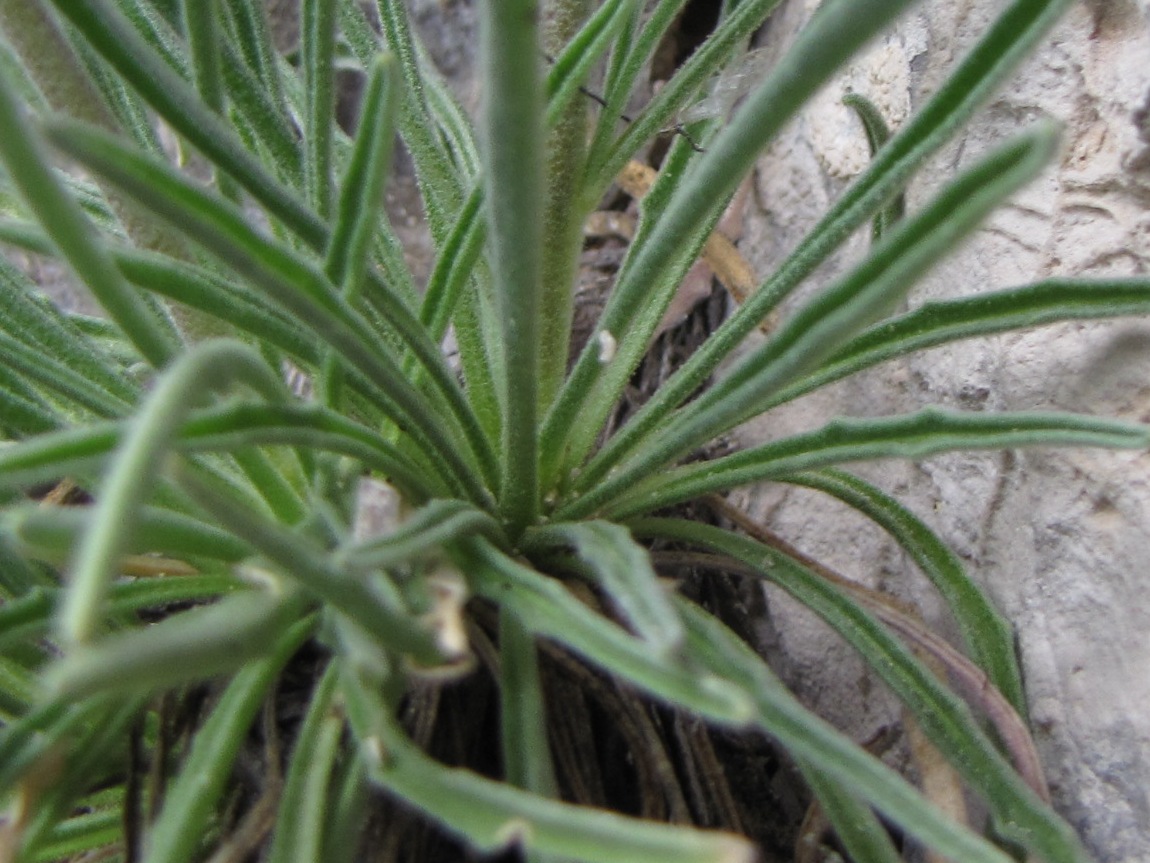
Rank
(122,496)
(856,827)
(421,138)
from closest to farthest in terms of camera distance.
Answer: (122,496)
(856,827)
(421,138)

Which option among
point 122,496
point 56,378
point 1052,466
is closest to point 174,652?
point 122,496

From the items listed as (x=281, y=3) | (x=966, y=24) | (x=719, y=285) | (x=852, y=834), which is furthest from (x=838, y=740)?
(x=281, y=3)

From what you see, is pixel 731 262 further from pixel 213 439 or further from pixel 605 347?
pixel 213 439

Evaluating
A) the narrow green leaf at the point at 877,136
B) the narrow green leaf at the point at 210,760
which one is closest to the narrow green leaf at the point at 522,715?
the narrow green leaf at the point at 210,760

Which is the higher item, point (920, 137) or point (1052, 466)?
point (920, 137)

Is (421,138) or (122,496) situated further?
(421,138)

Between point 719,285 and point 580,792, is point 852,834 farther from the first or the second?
point 719,285

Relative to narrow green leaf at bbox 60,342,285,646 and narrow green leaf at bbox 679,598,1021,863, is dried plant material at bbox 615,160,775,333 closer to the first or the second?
narrow green leaf at bbox 679,598,1021,863

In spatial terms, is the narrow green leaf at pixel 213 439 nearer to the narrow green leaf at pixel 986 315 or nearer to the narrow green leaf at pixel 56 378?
the narrow green leaf at pixel 56 378
